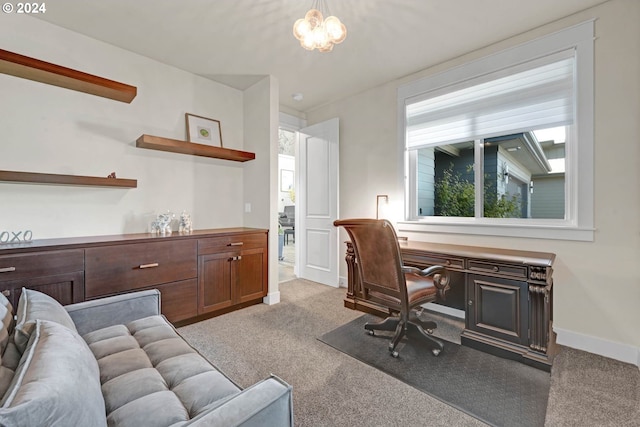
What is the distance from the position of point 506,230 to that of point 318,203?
7.96 feet

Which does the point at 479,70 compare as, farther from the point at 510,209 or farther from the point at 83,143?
the point at 83,143

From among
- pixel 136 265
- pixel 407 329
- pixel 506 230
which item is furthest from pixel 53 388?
pixel 506 230

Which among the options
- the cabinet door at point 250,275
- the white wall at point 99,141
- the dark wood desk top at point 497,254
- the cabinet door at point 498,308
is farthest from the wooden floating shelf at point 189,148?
the cabinet door at point 498,308

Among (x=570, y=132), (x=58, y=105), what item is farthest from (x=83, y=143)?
(x=570, y=132)

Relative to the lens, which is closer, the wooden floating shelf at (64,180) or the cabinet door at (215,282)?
the wooden floating shelf at (64,180)

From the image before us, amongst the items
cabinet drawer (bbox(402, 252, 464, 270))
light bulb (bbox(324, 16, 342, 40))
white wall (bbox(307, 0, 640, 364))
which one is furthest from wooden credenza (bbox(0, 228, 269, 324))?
white wall (bbox(307, 0, 640, 364))

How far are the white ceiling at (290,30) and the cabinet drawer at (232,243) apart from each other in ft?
6.26

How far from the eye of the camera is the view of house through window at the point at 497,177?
261 cm

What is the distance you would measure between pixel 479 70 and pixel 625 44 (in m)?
1.01

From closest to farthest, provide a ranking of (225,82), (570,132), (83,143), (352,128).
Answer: (570,132)
(83,143)
(225,82)
(352,128)

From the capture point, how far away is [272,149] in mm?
3414

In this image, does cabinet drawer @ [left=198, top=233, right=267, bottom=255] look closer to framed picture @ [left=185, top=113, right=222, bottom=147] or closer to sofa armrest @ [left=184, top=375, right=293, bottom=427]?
framed picture @ [left=185, top=113, right=222, bottom=147]

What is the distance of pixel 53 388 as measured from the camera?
0.66 metres

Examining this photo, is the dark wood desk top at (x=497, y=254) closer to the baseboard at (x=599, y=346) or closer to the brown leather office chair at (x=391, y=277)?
the brown leather office chair at (x=391, y=277)
